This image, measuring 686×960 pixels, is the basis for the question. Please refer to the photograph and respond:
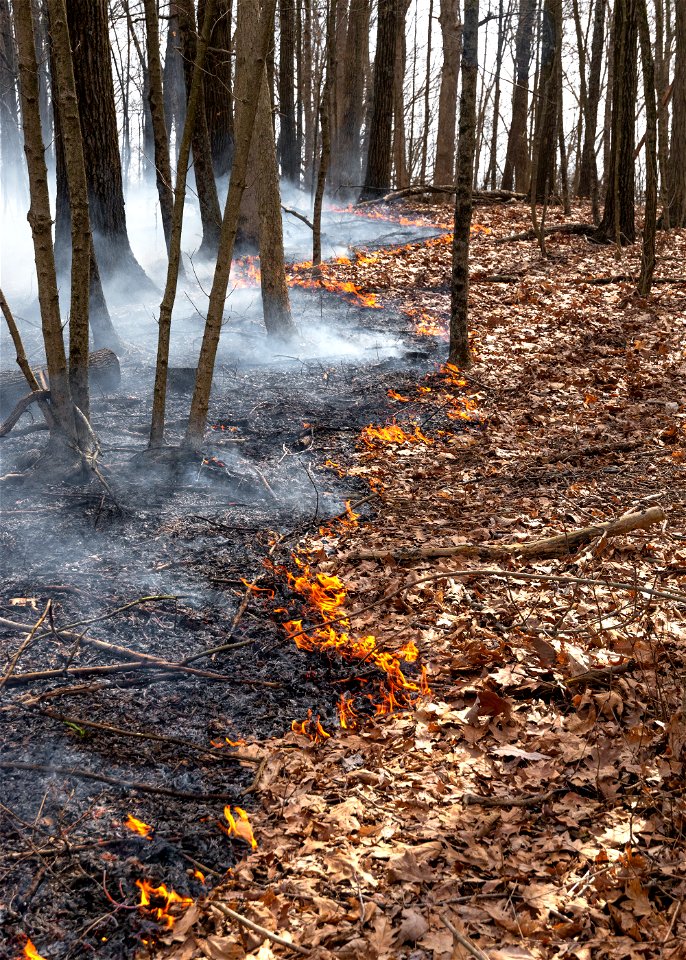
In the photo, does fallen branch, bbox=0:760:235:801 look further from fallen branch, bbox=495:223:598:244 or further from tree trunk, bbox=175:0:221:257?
fallen branch, bbox=495:223:598:244

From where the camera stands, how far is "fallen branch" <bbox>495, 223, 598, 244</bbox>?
1370 cm

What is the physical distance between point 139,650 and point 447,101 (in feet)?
66.5

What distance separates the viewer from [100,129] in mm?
9469

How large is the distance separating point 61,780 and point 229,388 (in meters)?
5.31

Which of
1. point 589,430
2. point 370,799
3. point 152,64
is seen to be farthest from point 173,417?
point 370,799

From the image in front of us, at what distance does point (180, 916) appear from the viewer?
2686 mm

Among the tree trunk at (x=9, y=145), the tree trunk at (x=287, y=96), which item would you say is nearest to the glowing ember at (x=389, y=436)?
the tree trunk at (x=287, y=96)

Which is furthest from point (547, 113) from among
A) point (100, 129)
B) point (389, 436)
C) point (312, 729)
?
point (312, 729)

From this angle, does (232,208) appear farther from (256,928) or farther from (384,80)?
(384,80)

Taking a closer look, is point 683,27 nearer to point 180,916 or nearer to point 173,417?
point 173,417

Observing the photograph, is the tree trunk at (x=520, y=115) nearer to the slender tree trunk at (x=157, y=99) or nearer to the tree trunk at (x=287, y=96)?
the tree trunk at (x=287, y=96)

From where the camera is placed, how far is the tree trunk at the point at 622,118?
40.7 feet

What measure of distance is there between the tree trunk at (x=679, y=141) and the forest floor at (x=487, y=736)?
10.7m

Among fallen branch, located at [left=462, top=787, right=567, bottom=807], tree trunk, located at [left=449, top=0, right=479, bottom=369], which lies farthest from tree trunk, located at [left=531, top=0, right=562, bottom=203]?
fallen branch, located at [left=462, top=787, right=567, bottom=807]
